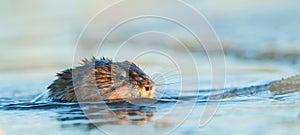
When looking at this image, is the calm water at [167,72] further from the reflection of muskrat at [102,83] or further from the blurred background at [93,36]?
the reflection of muskrat at [102,83]

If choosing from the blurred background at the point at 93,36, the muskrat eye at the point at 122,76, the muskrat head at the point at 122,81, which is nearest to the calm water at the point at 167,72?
the blurred background at the point at 93,36

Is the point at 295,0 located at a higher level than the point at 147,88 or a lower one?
higher

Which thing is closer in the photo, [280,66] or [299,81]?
[299,81]

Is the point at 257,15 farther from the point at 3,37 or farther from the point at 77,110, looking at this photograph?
the point at 77,110

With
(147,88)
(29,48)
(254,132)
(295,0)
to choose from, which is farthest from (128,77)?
(295,0)

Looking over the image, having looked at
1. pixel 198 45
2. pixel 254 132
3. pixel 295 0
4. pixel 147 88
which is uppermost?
pixel 295 0

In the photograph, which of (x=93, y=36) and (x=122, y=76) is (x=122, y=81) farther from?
(x=93, y=36)
